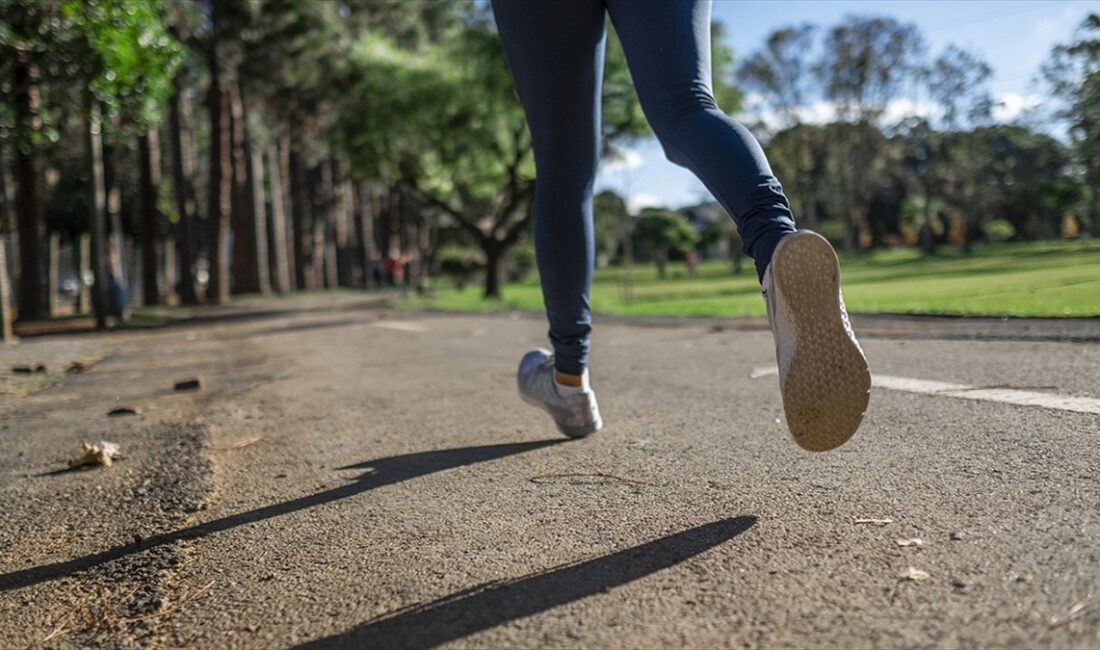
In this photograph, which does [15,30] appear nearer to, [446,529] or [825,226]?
[446,529]

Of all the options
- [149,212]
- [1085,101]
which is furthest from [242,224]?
[1085,101]

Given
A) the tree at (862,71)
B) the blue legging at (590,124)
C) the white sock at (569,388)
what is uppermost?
the tree at (862,71)

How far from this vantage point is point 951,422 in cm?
235

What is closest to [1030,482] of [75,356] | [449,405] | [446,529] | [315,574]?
[446,529]

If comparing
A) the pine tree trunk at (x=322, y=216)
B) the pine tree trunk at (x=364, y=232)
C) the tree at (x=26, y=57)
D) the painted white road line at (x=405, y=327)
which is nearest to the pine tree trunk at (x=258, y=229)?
the pine tree trunk at (x=322, y=216)

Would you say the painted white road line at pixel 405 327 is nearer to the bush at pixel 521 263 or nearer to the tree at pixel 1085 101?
the tree at pixel 1085 101

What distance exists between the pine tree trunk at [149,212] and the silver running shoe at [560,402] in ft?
77.0

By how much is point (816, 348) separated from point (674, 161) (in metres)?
0.62

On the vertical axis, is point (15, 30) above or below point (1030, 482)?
above

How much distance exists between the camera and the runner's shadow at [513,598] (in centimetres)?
128

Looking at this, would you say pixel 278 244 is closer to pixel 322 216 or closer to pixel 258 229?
pixel 258 229

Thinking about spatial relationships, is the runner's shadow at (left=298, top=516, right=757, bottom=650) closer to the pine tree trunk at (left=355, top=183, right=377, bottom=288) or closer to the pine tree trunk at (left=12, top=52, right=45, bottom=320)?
the pine tree trunk at (left=12, top=52, right=45, bottom=320)

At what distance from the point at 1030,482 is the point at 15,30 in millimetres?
10480

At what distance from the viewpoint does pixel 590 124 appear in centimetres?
243
